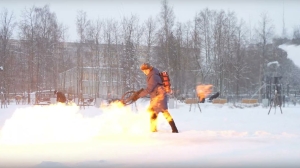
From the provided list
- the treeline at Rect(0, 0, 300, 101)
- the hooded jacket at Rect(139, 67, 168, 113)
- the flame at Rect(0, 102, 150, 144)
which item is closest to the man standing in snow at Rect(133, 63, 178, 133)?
the hooded jacket at Rect(139, 67, 168, 113)

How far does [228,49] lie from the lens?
56.0 meters

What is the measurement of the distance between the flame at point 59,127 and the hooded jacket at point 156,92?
808 millimetres

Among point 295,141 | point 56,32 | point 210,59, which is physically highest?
point 56,32

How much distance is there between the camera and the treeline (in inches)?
2120

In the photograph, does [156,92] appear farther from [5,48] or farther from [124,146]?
[5,48]

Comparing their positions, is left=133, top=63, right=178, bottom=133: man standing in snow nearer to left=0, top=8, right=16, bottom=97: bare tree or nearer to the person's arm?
the person's arm

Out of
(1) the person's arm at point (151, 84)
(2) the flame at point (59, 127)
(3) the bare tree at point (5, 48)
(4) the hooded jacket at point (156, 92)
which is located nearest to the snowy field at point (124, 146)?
(2) the flame at point (59, 127)

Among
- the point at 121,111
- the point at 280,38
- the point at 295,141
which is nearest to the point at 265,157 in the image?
the point at 295,141

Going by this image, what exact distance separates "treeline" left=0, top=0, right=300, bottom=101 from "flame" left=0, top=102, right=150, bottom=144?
3955cm

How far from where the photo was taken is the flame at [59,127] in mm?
9897

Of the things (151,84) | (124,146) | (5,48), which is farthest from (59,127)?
(5,48)

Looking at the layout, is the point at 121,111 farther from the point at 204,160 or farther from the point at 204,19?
the point at 204,19

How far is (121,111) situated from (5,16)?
139ft

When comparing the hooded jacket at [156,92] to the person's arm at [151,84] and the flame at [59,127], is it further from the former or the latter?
the flame at [59,127]
